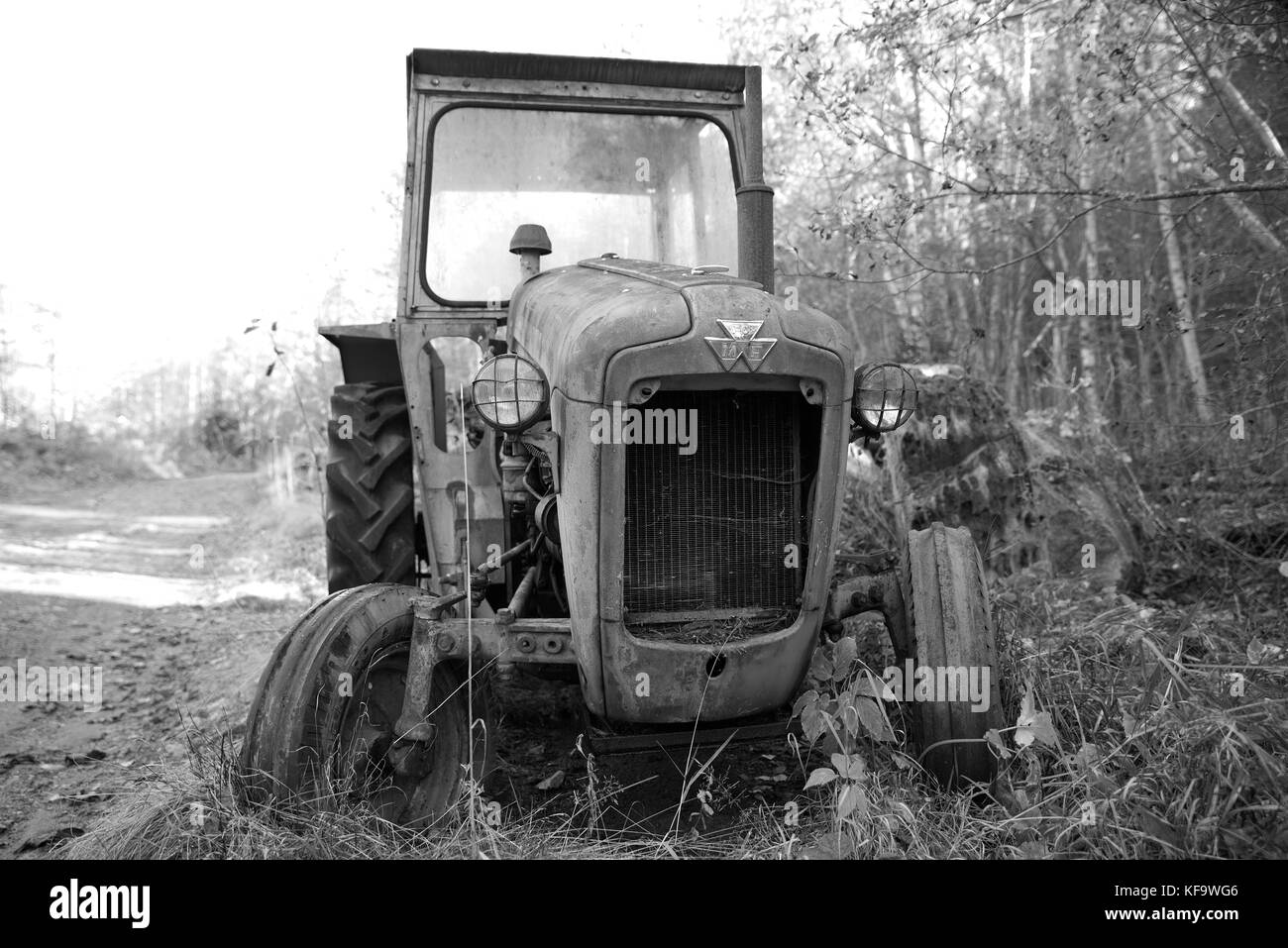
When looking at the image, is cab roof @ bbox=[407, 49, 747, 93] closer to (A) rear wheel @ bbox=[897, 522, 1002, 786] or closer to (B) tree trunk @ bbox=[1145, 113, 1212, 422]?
(A) rear wheel @ bbox=[897, 522, 1002, 786]

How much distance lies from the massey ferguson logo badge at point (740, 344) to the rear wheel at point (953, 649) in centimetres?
95

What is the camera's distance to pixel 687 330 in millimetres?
2752

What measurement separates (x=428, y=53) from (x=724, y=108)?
47.4 inches

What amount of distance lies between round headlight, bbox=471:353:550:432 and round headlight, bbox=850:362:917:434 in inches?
38.0

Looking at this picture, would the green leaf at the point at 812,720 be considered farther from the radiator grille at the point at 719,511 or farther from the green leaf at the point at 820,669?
the radiator grille at the point at 719,511

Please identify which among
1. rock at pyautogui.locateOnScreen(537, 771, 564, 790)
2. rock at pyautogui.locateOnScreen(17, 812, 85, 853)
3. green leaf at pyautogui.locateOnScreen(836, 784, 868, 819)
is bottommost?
rock at pyautogui.locateOnScreen(17, 812, 85, 853)

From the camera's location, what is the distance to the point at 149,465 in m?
23.8

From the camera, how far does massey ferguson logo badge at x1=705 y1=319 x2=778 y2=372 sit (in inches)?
108

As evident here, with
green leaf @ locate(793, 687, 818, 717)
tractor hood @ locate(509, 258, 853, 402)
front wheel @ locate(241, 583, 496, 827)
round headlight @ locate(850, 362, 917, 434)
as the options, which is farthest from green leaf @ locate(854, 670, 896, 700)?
front wheel @ locate(241, 583, 496, 827)

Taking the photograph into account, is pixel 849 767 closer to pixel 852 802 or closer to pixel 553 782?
pixel 852 802

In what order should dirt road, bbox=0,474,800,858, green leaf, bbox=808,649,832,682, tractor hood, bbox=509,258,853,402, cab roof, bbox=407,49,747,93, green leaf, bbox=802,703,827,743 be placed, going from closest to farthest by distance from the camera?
tractor hood, bbox=509,258,853,402
green leaf, bbox=802,703,827,743
green leaf, bbox=808,649,832,682
dirt road, bbox=0,474,800,858
cab roof, bbox=407,49,747,93

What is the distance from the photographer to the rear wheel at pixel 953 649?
3131 millimetres

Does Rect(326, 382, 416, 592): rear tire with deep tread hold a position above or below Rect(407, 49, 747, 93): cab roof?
below
